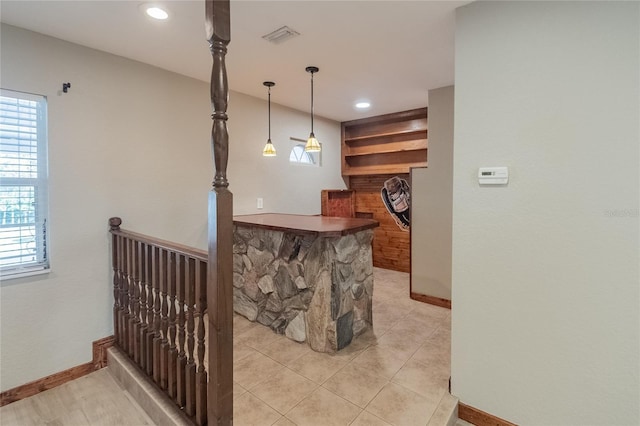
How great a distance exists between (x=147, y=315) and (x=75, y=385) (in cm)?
85

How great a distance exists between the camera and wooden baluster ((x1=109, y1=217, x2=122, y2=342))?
2381 mm

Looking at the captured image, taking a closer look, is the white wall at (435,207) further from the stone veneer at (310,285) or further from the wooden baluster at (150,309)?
the wooden baluster at (150,309)

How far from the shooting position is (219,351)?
4.33 ft

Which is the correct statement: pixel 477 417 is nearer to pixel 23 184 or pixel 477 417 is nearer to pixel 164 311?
pixel 164 311

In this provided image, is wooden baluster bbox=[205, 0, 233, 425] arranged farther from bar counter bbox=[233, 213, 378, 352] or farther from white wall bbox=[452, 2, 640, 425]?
white wall bbox=[452, 2, 640, 425]

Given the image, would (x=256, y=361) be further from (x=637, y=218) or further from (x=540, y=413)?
(x=637, y=218)

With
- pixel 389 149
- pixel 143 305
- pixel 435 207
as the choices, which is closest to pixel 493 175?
pixel 435 207

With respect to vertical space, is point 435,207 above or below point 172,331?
above

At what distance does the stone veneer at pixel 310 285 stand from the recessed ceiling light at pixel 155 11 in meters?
1.71

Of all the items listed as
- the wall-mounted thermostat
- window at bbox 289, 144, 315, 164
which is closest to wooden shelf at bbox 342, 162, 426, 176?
window at bbox 289, 144, 315, 164

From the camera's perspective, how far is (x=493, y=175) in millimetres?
1673

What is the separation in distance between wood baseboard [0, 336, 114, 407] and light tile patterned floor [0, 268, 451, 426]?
0.15 feet

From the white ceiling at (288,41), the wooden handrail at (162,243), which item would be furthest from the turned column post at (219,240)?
the white ceiling at (288,41)

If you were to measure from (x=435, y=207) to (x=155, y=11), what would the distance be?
3.06 m
